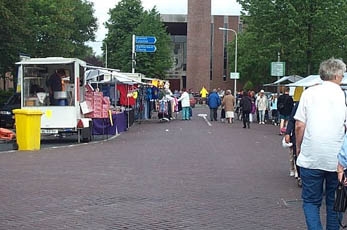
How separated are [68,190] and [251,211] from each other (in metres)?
3.21

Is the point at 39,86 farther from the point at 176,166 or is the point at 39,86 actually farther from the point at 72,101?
the point at 176,166

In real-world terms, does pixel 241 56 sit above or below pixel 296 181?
above

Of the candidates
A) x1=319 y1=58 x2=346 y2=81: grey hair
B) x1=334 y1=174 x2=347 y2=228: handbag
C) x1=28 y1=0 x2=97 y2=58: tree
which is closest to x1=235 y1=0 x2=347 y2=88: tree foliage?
x1=28 y1=0 x2=97 y2=58: tree

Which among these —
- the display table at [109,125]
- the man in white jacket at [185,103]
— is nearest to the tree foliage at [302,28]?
the man in white jacket at [185,103]

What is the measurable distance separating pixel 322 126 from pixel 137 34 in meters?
55.6

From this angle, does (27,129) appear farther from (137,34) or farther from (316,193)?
(137,34)

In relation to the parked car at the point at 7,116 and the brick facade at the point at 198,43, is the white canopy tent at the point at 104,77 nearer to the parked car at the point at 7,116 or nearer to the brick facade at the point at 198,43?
the parked car at the point at 7,116

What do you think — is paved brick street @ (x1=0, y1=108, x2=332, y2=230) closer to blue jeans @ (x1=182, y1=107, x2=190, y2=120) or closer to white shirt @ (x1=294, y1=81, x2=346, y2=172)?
white shirt @ (x1=294, y1=81, x2=346, y2=172)

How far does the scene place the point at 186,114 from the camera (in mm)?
37812

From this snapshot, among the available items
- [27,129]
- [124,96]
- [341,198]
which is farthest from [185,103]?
[341,198]

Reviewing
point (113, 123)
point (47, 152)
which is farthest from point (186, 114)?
point (47, 152)

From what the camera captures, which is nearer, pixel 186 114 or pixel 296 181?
pixel 296 181

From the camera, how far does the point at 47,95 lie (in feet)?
64.5

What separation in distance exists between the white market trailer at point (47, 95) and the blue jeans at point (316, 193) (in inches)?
554
